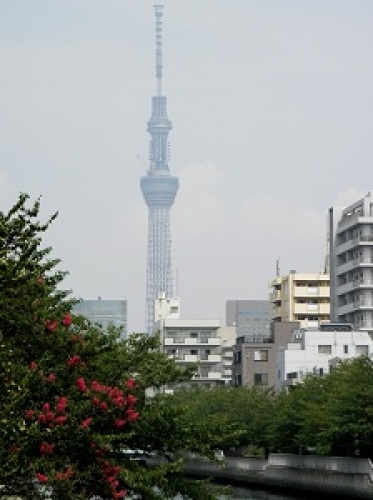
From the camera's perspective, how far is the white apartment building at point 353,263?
167 metres

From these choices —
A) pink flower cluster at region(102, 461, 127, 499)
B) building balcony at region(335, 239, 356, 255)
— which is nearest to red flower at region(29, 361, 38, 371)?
pink flower cluster at region(102, 461, 127, 499)

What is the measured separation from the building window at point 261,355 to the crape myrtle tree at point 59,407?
135 metres

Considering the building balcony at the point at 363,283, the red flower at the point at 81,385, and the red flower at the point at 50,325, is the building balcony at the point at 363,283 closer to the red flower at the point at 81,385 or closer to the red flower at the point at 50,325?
the red flower at the point at 50,325

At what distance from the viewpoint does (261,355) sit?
179 m

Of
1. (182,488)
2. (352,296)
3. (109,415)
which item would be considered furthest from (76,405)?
(352,296)

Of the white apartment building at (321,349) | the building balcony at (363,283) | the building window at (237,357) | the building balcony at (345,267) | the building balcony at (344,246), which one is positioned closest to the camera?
the white apartment building at (321,349)

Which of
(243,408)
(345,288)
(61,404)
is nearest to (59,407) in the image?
(61,404)

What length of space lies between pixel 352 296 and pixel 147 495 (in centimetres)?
13001

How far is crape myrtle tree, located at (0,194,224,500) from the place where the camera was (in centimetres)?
3322

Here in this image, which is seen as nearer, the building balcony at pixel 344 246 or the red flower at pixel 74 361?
the red flower at pixel 74 361

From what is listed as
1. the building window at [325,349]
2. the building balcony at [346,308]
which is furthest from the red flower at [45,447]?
the building balcony at [346,308]

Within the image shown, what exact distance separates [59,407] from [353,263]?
136371 mm

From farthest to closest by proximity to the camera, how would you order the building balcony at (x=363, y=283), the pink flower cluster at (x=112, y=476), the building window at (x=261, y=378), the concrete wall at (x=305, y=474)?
the building window at (x=261, y=378)
the building balcony at (x=363, y=283)
the concrete wall at (x=305, y=474)
the pink flower cluster at (x=112, y=476)

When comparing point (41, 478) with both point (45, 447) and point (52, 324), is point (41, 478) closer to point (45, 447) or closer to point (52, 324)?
point (45, 447)
